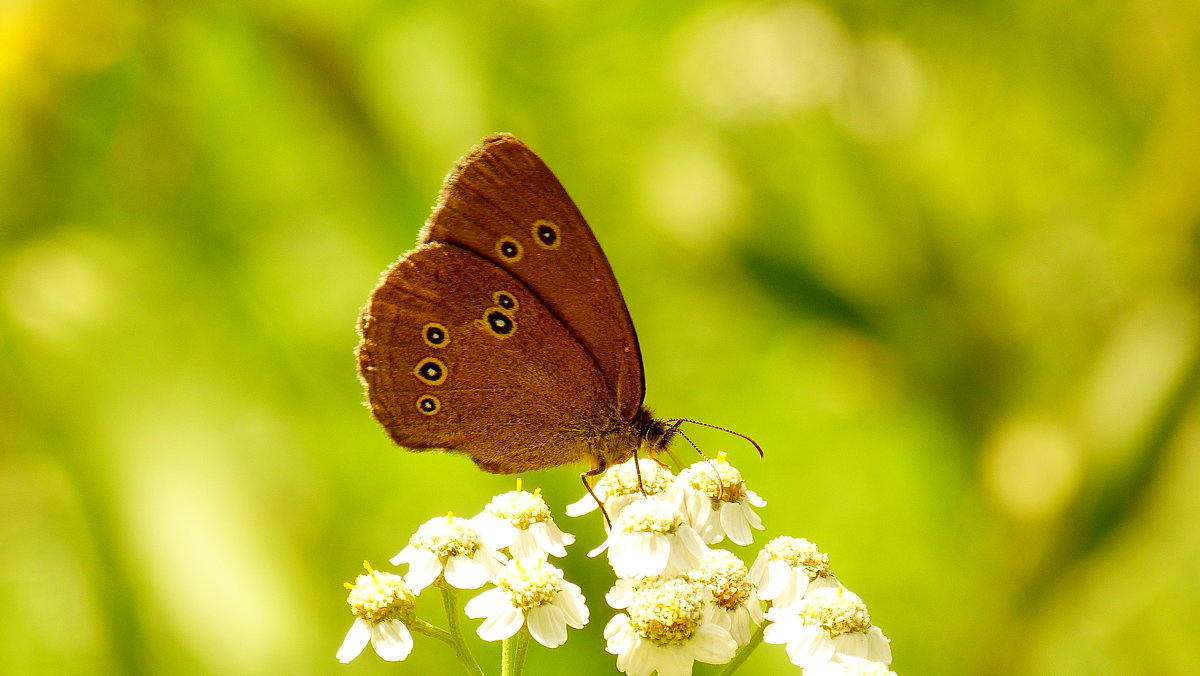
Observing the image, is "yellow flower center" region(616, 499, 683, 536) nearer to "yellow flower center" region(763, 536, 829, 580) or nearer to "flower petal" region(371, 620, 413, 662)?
"yellow flower center" region(763, 536, 829, 580)

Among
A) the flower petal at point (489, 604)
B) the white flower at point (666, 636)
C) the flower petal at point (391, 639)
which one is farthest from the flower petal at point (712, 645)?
the flower petal at point (391, 639)

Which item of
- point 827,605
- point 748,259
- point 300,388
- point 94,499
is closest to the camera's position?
point 827,605

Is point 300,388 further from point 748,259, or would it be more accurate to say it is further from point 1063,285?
point 1063,285

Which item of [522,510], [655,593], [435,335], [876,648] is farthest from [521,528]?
[876,648]

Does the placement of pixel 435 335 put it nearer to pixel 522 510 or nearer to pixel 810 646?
pixel 522 510

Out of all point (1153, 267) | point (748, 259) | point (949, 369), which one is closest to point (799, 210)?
point (748, 259)

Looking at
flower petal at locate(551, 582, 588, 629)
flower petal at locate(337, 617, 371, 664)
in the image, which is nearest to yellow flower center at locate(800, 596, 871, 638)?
flower petal at locate(551, 582, 588, 629)
